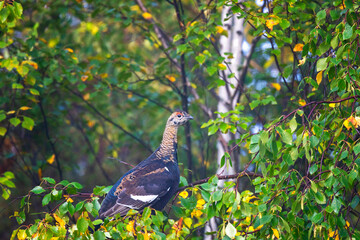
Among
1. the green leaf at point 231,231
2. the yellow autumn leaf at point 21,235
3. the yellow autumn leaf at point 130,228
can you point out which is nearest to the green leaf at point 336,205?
the green leaf at point 231,231

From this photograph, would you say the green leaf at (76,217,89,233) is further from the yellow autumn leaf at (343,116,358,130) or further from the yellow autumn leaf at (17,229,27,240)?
the yellow autumn leaf at (343,116,358,130)

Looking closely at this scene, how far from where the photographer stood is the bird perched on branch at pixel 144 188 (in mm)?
4539

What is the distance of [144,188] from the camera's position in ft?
15.3

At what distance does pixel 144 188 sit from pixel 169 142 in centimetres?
84

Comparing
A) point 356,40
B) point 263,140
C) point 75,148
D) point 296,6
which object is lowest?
point 75,148

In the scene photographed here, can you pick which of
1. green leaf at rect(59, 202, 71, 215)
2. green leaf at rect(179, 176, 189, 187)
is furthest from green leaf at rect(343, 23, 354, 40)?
green leaf at rect(59, 202, 71, 215)

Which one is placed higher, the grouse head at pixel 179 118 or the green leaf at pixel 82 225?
the grouse head at pixel 179 118

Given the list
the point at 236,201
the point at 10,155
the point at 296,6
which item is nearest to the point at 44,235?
the point at 236,201

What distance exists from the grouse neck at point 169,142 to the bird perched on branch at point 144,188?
192 millimetres

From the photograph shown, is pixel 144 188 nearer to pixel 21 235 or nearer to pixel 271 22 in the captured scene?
pixel 21 235

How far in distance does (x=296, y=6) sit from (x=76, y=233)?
11.0 ft

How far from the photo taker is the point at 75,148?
11250 mm

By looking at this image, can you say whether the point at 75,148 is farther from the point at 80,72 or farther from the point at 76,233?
the point at 76,233

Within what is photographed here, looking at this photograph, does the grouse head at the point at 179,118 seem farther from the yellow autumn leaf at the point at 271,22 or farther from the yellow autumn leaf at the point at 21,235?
the yellow autumn leaf at the point at 21,235
